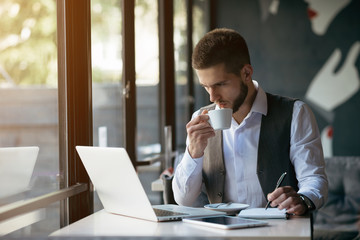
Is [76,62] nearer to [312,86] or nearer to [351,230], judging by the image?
[351,230]

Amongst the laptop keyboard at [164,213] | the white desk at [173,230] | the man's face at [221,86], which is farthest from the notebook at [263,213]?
the man's face at [221,86]

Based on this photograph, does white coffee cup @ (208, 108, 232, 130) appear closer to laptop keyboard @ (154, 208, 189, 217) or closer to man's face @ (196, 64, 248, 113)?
man's face @ (196, 64, 248, 113)

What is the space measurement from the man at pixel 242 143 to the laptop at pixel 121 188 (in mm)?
366

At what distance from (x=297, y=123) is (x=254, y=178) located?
0.95 feet

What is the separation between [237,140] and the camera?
102 inches

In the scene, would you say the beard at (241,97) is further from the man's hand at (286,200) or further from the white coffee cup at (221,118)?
the man's hand at (286,200)

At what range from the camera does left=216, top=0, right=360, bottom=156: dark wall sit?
6.30 m

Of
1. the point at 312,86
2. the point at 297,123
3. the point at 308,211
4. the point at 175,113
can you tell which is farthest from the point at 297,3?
the point at 308,211

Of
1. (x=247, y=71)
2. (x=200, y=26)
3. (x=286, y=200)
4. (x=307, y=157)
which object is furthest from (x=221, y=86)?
(x=200, y=26)

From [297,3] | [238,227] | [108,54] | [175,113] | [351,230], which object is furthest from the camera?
[297,3]

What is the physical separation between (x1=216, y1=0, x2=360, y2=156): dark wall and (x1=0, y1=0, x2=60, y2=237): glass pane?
424 cm

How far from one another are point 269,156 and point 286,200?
477 mm

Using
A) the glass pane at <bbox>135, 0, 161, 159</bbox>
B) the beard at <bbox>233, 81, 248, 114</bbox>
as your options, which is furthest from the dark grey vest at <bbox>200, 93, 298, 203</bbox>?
the glass pane at <bbox>135, 0, 161, 159</bbox>

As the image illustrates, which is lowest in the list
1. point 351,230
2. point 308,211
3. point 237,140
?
point 351,230
